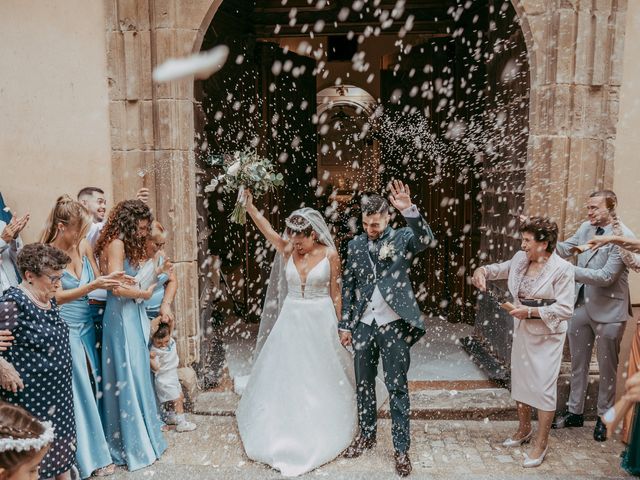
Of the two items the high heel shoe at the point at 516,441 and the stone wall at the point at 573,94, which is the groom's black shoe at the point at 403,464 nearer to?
A: the high heel shoe at the point at 516,441

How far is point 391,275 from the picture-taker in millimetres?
4320

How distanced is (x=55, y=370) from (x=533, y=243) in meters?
3.41

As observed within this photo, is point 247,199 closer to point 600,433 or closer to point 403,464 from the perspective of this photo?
point 403,464

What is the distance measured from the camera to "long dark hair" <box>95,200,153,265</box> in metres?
4.27

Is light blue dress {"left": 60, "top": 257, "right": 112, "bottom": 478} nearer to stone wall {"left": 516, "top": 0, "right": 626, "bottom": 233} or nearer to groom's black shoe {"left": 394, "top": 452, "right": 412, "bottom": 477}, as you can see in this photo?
groom's black shoe {"left": 394, "top": 452, "right": 412, "bottom": 477}

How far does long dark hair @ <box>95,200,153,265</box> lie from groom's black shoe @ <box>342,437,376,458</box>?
7.25 feet

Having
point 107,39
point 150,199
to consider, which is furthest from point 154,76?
point 150,199

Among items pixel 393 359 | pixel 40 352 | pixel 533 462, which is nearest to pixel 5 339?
pixel 40 352

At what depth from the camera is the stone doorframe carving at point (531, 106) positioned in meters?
5.07

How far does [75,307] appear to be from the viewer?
418 cm

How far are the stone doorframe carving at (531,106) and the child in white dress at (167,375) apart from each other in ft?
2.04

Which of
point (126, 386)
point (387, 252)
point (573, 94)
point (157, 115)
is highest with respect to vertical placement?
point (573, 94)

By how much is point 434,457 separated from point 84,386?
8.89ft

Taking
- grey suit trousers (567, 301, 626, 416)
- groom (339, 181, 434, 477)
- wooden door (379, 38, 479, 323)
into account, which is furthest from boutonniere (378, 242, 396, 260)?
wooden door (379, 38, 479, 323)
